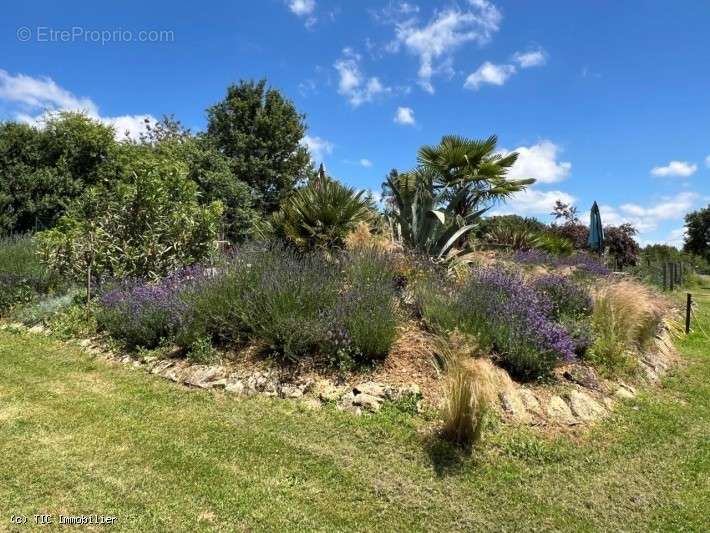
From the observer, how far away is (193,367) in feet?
15.0

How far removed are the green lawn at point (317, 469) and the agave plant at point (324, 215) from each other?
153 inches

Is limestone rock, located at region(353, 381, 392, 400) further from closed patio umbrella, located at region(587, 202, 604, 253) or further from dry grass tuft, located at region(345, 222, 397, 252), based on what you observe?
closed patio umbrella, located at region(587, 202, 604, 253)

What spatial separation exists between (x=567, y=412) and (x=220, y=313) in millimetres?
3307

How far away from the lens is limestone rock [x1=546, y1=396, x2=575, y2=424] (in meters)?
3.74

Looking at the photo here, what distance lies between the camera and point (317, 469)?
3.00m

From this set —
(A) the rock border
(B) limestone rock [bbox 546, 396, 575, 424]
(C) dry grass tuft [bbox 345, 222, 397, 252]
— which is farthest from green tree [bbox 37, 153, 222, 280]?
(B) limestone rock [bbox 546, 396, 575, 424]

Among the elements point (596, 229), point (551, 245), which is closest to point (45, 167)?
point (551, 245)

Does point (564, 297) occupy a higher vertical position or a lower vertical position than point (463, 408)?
higher

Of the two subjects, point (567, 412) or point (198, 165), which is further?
point (198, 165)

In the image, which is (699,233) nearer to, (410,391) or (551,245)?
(551,245)

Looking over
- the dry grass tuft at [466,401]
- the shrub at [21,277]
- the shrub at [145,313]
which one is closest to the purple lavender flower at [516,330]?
the dry grass tuft at [466,401]

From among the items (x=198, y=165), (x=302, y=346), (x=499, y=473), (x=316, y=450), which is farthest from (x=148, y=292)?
(x=198, y=165)

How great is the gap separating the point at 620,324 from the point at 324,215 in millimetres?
4414

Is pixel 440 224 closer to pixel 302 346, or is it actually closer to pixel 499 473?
pixel 302 346
